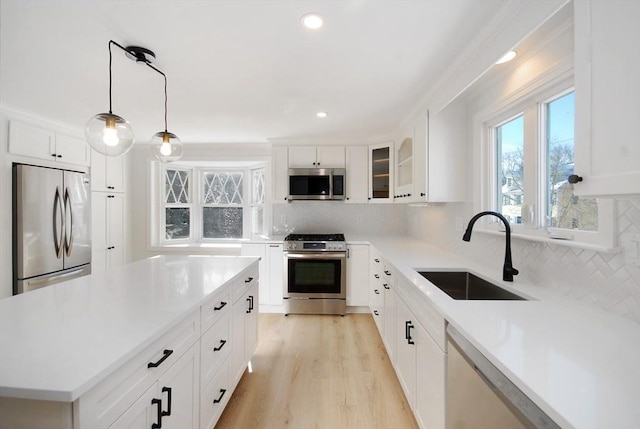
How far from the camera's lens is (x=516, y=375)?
718 mm

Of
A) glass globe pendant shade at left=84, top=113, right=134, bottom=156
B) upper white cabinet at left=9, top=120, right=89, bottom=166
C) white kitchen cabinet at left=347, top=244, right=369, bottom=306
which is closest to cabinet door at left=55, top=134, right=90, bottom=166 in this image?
upper white cabinet at left=9, top=120, right=89, bottom=166

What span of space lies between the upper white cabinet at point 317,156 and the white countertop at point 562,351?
2.71m

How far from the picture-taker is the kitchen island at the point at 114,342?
0.71 m

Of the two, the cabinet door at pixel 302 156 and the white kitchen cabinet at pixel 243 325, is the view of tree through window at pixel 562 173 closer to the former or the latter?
the white kitchen cabinet at pixel 243 325

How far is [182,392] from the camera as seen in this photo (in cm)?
120

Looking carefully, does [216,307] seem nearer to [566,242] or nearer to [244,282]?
[244,282]

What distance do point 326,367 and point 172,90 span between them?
8.78 ft

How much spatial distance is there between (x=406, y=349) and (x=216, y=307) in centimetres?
125

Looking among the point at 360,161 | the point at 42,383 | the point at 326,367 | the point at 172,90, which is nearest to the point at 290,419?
the point at 326,367

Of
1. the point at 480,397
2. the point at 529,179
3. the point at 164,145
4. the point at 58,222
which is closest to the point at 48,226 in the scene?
the point at 58,222

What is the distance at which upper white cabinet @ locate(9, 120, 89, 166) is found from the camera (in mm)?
2666

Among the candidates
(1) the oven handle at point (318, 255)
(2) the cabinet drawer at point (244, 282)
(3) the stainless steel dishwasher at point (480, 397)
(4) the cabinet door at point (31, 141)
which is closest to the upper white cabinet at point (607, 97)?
(3) the stainless steel dishwasher at point (480, 397)

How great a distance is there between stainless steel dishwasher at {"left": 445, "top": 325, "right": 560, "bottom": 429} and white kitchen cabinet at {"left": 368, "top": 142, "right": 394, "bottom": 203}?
2.64 meters

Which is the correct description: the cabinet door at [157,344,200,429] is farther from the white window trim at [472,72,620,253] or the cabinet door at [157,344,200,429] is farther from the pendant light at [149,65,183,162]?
the white window trim at [472,72,620,253]
